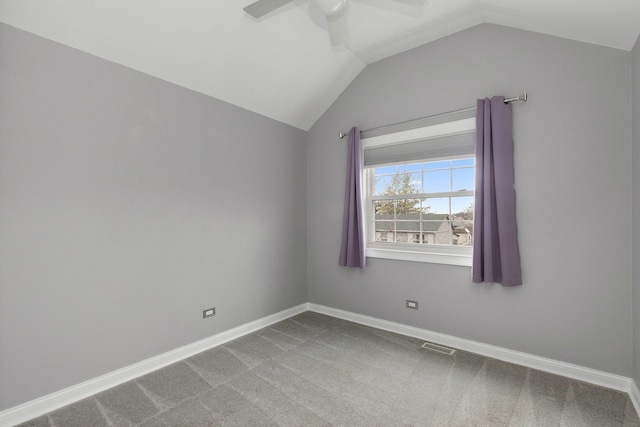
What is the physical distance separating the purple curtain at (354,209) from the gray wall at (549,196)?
48 cm

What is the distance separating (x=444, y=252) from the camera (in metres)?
2.98

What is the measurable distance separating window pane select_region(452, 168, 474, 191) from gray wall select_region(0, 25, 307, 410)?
2107mm

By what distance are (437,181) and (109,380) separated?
3.34 m

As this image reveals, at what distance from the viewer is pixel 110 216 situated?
2.23 metres

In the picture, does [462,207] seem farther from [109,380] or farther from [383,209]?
[109,380]

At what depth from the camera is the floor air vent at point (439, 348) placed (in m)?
2.71

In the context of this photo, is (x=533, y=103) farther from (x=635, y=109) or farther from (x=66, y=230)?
(x=66, y=230)

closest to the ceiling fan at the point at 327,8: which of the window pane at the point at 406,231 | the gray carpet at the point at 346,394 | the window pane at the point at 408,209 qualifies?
the window pane at the point at 408,209

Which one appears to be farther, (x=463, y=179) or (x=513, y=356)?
(x=463, y=179)

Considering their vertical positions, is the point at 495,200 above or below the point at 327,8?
below

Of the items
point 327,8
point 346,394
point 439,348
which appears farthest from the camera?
point 439,348

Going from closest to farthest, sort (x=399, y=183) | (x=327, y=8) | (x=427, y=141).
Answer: (x=327, y=8)
(x=427, y=141)
(x=399, y=183)

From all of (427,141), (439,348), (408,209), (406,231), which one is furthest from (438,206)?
(439,348)

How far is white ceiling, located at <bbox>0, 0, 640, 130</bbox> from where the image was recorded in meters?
1.92
